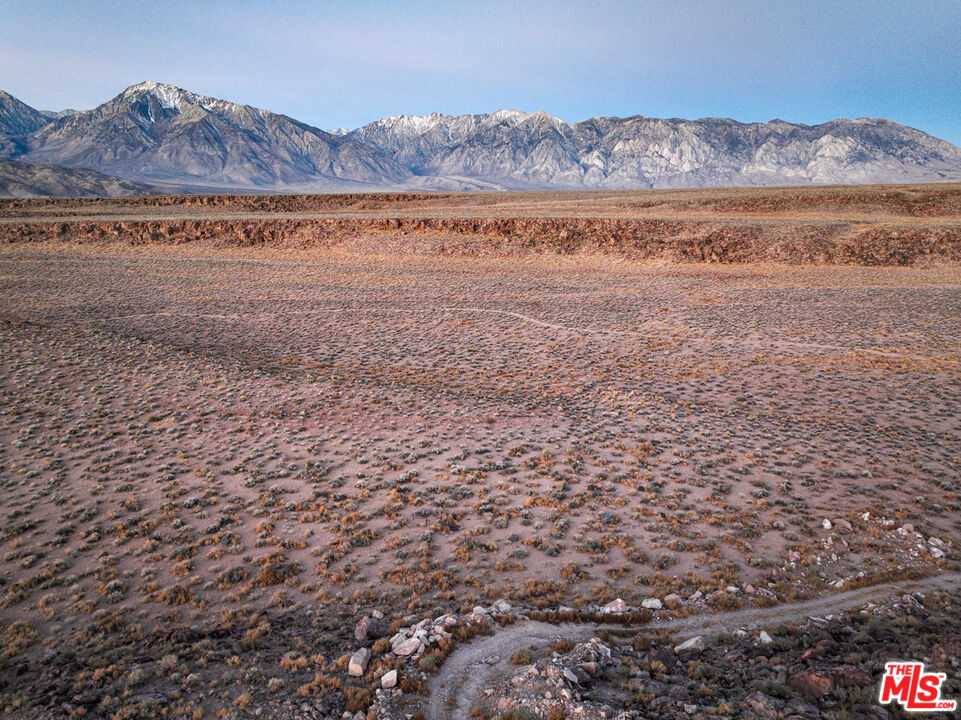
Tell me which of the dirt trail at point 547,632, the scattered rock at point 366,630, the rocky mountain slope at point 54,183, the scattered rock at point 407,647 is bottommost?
the scattered rock at point 366,630

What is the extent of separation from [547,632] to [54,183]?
9266 inches

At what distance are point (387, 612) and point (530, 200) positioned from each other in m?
73.8

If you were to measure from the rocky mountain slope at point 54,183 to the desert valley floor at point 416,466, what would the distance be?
174 meters

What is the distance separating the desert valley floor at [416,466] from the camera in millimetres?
7621

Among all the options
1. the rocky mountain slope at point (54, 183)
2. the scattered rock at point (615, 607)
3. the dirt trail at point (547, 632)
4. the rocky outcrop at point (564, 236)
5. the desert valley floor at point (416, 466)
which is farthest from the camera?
the rocky mountain slope at point (54, 183)

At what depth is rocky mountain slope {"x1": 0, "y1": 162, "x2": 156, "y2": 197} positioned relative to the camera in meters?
159

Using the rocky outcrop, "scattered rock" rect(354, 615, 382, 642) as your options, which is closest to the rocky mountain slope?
the rocky outcrop

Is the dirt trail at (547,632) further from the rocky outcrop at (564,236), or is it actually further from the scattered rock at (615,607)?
the rocky outcrop at (564,236)

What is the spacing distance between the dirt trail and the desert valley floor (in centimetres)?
24

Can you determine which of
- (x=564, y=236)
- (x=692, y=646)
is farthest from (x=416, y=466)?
(x=564, y=236)

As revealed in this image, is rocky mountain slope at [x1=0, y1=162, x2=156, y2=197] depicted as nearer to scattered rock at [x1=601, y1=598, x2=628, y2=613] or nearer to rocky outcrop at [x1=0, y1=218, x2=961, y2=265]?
rocky outcrop at [x1=0, y1=218, x2=961, y2=265]

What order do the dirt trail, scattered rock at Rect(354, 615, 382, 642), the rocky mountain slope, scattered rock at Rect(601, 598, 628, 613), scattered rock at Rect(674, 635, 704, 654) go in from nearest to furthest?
the dirt trail → scattered rock at Rect(674, 635, 704, 654) → scattered rock at Rect(354, 615, 382, 642) → scattered rock at Rect(601, 598, 628, 613) → the rocky mountain slope

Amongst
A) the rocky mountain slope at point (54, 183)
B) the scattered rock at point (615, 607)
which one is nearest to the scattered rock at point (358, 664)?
the scattered rock at point (615, 607)

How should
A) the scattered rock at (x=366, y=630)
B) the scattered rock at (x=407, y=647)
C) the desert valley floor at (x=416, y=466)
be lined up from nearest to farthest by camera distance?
the scattered rock at (x=407, y=647) < the scattered rock at (x=366, y=630) < the desert valley floor at (x=416, y=466)
